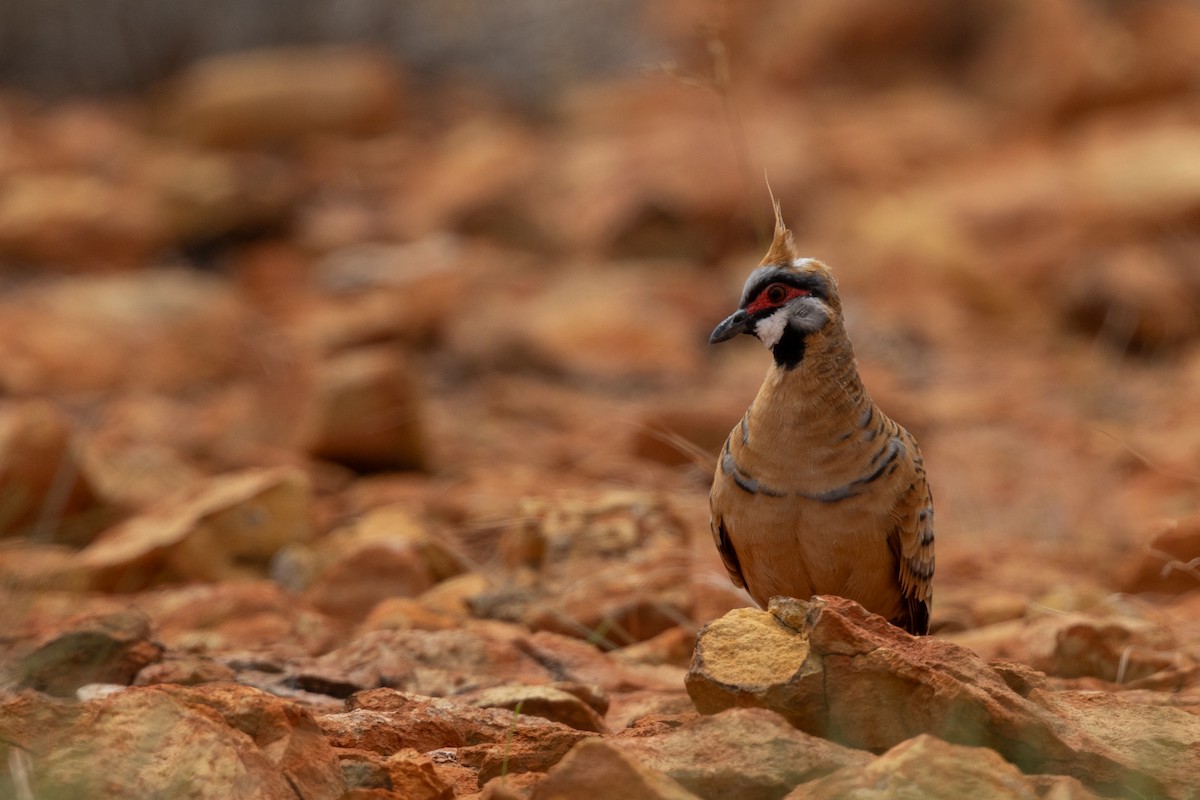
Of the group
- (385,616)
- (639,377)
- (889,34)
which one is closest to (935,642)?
(385,616)

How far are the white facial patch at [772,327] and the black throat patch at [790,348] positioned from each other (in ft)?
0.04

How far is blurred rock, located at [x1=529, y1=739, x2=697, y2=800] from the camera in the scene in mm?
2691

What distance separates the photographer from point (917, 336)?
11836 millimetres

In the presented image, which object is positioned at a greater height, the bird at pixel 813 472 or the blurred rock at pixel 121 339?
the bird at pixel 813 472

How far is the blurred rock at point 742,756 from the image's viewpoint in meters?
2.93

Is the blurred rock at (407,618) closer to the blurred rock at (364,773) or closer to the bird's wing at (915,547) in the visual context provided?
the bird's wing at (915,547)

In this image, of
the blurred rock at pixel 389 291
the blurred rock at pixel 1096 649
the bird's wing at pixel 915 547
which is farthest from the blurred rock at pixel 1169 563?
the blurred rock at pixel 389 291

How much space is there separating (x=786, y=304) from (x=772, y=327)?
71mm

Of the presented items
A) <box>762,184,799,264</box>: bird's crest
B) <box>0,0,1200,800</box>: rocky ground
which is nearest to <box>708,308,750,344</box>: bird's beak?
<box>762,184,799,264</box>: bird's crest

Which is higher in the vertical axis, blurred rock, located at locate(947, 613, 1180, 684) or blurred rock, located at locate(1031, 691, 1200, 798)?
blurred rock, located at locate(1031, 691, 1200, 798)

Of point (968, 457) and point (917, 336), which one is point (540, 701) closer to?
point (968, 457)

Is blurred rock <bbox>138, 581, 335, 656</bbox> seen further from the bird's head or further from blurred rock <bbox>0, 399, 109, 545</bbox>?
the bird's head

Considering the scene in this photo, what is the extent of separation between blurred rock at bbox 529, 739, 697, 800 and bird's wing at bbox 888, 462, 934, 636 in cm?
155

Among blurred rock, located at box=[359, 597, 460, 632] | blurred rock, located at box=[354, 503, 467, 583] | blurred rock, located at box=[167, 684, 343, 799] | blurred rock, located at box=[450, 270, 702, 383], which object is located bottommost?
blurred rock, located at box=[450, 270, 702, 383]
